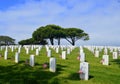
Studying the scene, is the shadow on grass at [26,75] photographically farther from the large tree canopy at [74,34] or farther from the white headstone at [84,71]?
the large tree canopy at [74,34]

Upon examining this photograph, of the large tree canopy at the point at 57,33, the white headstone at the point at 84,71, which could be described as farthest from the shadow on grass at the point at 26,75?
the large tree canopy at the point at 57,33

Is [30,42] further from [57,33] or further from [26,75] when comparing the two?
[26,75]

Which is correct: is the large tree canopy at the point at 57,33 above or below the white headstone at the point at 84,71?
above

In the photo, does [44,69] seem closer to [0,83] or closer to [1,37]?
[0,83]

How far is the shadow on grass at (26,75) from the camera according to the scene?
Result: 14.5 m

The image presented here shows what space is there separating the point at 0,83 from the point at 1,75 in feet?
5.98

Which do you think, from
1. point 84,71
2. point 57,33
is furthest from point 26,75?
point 57,33

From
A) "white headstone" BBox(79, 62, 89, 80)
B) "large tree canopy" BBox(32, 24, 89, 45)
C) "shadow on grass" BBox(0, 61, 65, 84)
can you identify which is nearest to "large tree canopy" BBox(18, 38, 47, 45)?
"large tree canopy" BBox(32, 24, 89, 45)

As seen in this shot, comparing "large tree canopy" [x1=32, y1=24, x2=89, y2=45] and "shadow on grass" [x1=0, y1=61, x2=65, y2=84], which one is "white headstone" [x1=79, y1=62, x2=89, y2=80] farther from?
"large tree canopy" [x1=32, y1=24, x2=89, y2=45]

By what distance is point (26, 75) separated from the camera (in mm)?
15859

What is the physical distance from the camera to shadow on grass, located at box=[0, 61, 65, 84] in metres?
14.5

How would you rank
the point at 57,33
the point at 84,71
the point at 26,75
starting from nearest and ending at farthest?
the point at 84,71, the point at 26,75, the point at 57,33

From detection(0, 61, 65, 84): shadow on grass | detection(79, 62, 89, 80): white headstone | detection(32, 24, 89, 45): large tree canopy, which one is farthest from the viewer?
detection(32, 24, 89, 45): large tree canopy

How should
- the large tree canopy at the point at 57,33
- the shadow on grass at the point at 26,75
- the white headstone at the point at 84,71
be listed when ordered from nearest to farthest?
1. the shadow on grass at the point at 26,75
2. the white headstone at the point at 84,71
3. the large tree canopy at the point at 57,33
